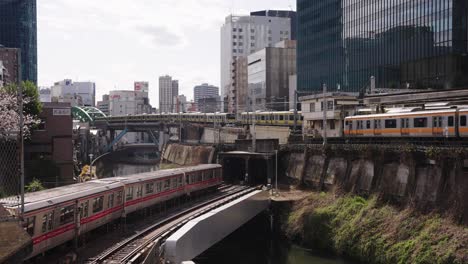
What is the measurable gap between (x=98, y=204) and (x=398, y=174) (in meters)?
17.7

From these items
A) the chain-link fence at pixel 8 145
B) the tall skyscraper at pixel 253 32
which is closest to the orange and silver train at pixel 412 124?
the chain-link fence at pixel 8 145

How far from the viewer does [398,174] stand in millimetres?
32250

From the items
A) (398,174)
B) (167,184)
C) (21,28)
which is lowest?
(167,184)

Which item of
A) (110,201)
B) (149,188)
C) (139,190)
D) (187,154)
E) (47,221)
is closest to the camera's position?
(47,221)

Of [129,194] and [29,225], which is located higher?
[29,225]

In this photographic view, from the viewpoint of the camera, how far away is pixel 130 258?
2142cm

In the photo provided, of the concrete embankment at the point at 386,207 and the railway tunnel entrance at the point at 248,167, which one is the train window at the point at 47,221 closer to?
the concrete embankment at the point at 386,207

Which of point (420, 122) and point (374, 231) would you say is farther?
point (420, 122)

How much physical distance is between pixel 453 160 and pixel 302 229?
34.7ft

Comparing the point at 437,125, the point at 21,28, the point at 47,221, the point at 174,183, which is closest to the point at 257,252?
the point at 174,183

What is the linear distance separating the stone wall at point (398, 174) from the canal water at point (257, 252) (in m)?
5.44

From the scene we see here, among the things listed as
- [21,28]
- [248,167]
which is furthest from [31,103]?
[21,28]

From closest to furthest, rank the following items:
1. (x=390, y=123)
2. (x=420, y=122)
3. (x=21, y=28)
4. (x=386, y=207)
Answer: (x=386, y=207), (x=420, y=122), (x=390, y=123), (x=21, y=28)

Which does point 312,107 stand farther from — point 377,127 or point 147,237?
point 147,237
